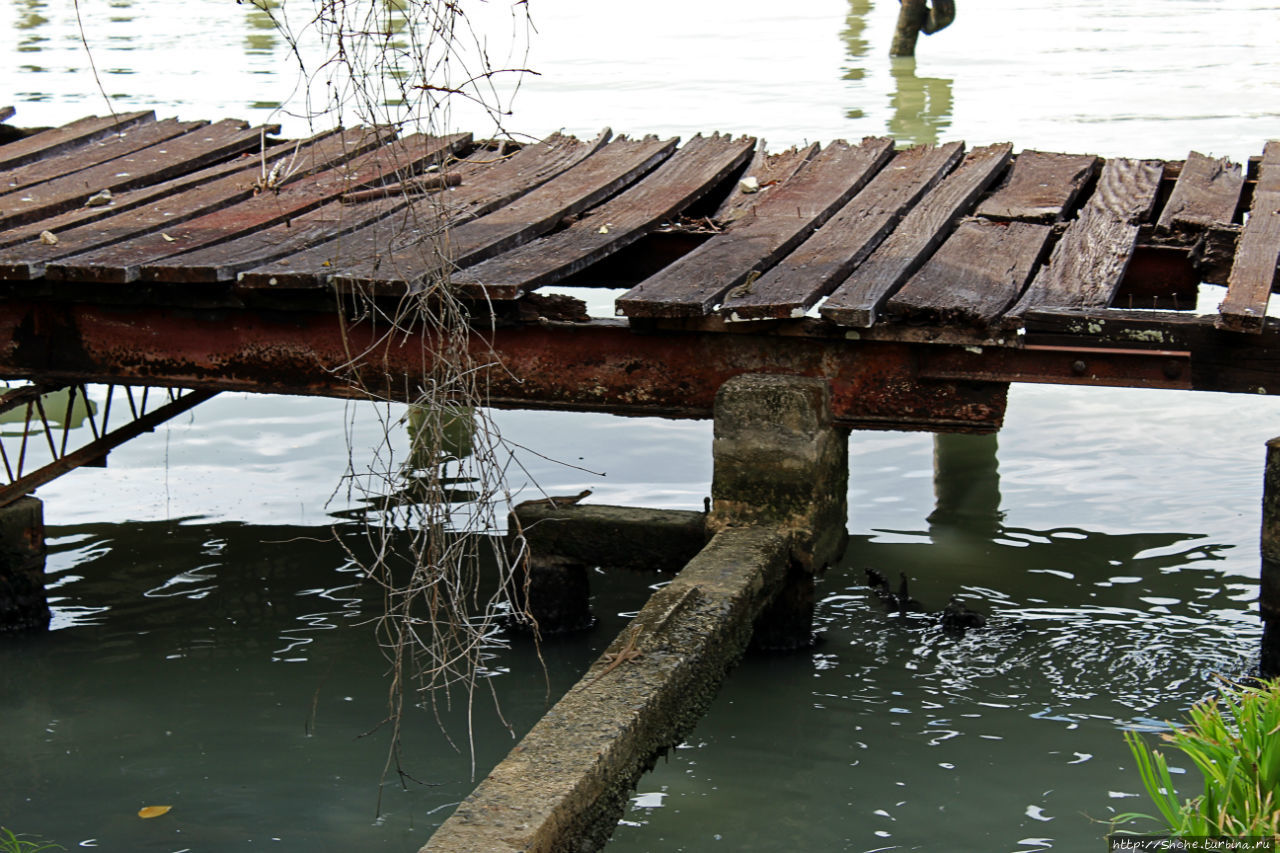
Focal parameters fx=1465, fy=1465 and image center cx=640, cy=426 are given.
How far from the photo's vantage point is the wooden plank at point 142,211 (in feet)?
17.8

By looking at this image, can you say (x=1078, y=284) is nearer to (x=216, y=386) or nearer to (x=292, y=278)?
(x=292, y=278)

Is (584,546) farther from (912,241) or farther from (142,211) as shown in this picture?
(142,211)

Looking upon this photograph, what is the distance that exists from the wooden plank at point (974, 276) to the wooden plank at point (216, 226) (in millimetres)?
1761

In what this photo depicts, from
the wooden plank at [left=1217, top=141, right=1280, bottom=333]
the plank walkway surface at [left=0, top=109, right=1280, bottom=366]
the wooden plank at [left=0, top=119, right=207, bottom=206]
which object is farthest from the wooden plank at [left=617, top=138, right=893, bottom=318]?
the wooden plank at [left=0, top=119, right=207, bottom=206]

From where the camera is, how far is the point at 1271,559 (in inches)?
188

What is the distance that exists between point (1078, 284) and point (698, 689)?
78.2 inches

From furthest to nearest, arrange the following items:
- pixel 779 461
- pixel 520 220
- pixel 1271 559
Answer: pixel 520 220, pixel 779 461, pixel 1271 559

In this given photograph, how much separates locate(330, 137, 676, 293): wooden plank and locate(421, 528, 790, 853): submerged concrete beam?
46.8 inches

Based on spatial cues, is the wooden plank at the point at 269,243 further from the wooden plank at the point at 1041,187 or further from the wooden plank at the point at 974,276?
the wooden plank at the point at 1041,187

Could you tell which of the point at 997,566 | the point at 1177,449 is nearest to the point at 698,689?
the point at 997,566

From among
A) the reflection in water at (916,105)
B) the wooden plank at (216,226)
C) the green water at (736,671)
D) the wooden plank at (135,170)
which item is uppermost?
the reflection in water at (916,105)

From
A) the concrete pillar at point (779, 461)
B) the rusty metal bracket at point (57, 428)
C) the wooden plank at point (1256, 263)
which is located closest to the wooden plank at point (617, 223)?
the concrete pillar at point (779, 461)

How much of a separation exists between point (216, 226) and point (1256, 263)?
12.8ft

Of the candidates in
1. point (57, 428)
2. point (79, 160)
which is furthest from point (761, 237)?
point (57, 428)
